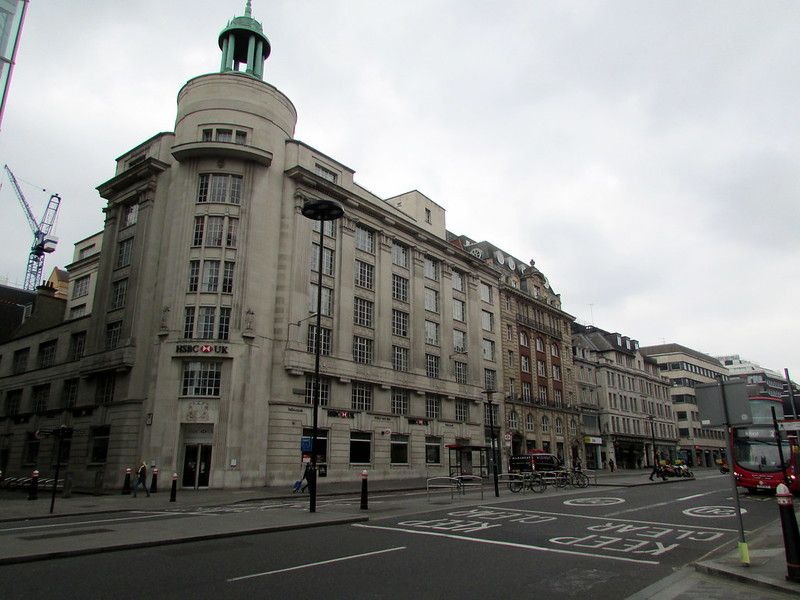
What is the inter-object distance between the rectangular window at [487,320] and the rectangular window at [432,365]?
362 inches

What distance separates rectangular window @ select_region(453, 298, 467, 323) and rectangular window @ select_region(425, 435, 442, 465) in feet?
37.9

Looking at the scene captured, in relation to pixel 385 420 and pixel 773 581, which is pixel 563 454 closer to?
pixel 385 420

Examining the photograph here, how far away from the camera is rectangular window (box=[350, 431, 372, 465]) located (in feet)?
121

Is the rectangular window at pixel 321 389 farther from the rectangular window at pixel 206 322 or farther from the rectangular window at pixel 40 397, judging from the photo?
the rectangular window at pixel 40 397

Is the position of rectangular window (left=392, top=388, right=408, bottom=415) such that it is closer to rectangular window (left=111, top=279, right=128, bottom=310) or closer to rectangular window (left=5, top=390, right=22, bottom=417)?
rectangular window (left=111, top=279, right=128, bottom=310)

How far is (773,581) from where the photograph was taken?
719 centimetres

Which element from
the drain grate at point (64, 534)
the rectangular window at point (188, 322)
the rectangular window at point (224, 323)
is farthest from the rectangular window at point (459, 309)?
the drain grate at point (64, 534)

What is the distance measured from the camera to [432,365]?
4569 centimetres

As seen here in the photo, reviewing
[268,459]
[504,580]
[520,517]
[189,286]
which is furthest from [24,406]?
[504,580]

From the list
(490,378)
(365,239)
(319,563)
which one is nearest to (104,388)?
(365,239)

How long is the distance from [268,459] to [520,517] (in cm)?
2039

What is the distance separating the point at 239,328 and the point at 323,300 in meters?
6.75

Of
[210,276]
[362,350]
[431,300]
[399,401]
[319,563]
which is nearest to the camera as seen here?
[319,563]

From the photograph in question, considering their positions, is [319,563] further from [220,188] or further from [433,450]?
[433,450]
